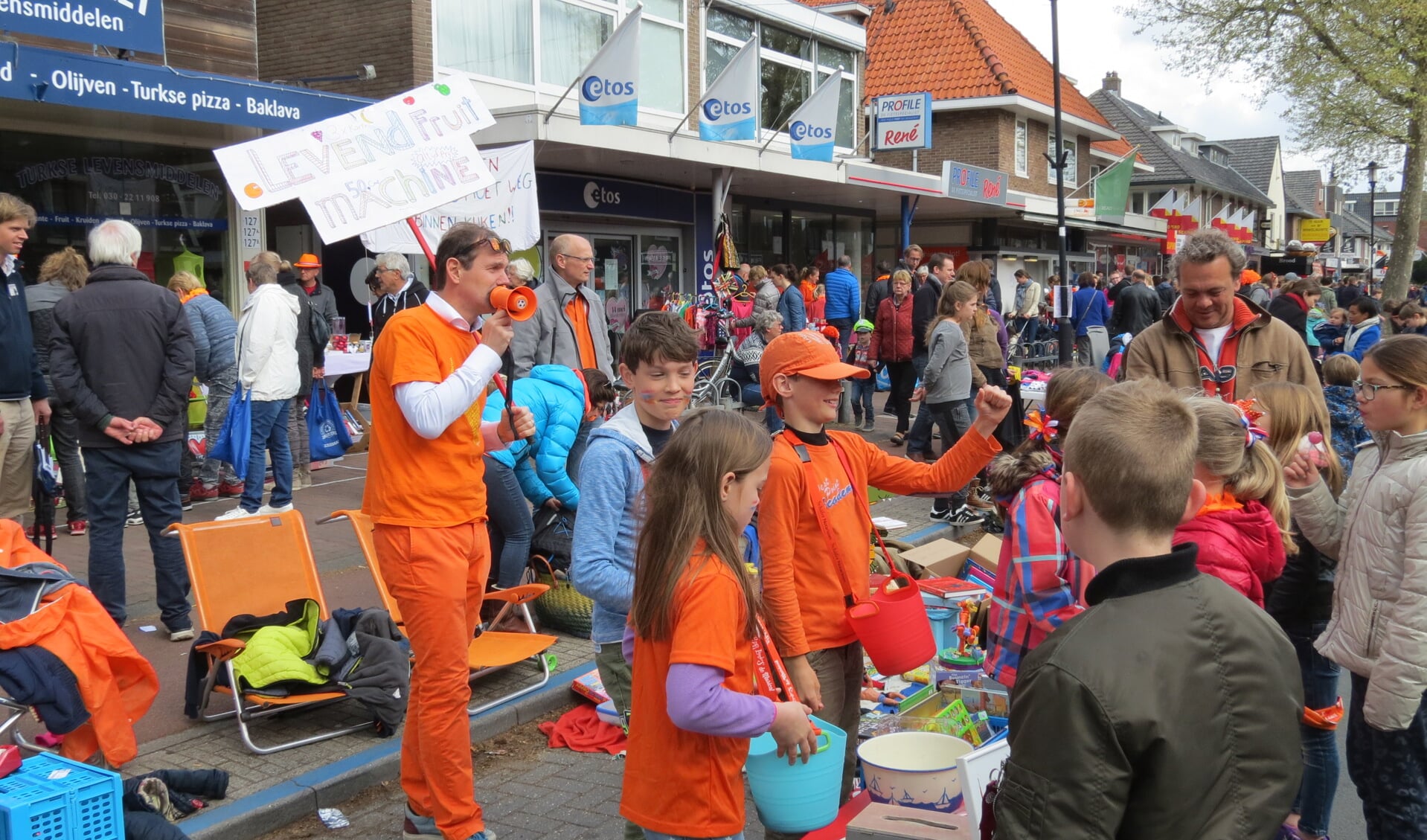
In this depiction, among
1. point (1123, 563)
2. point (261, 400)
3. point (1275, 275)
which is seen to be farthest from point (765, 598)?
point (1275, 275)

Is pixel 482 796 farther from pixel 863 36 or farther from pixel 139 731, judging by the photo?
pixel 863 36

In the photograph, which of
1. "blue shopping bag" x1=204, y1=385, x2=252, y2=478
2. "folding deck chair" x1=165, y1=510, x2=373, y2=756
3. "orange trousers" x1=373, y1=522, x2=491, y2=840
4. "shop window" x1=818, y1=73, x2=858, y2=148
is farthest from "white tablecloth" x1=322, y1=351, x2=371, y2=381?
"shop window" x1=818, y1=73, x2=858, y2=148

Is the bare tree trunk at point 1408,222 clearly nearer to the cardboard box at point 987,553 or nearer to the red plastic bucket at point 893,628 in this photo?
the cardboard box at point 987,553

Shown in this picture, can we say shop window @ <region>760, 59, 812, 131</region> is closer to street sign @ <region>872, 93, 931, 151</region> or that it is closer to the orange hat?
street sign @ <region>872, 93, 931, 151</region>

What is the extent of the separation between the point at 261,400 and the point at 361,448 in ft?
11.7

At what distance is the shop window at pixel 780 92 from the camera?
65.0 ft

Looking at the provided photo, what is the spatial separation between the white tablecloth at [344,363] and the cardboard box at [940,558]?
600 cm

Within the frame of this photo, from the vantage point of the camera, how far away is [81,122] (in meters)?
10.2

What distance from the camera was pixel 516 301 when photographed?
3.47m

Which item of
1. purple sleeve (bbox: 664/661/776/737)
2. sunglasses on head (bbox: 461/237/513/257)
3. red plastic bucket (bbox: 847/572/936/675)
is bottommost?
red plastic bucket (bbox: 847/572/936/675)

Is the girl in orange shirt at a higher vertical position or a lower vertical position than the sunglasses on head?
lower

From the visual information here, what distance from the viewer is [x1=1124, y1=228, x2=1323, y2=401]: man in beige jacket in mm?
4113

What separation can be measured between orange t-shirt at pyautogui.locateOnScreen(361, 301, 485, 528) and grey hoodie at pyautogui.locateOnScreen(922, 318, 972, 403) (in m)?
6.56

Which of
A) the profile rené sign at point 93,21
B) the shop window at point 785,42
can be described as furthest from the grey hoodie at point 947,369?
the shop window at point 785,42
